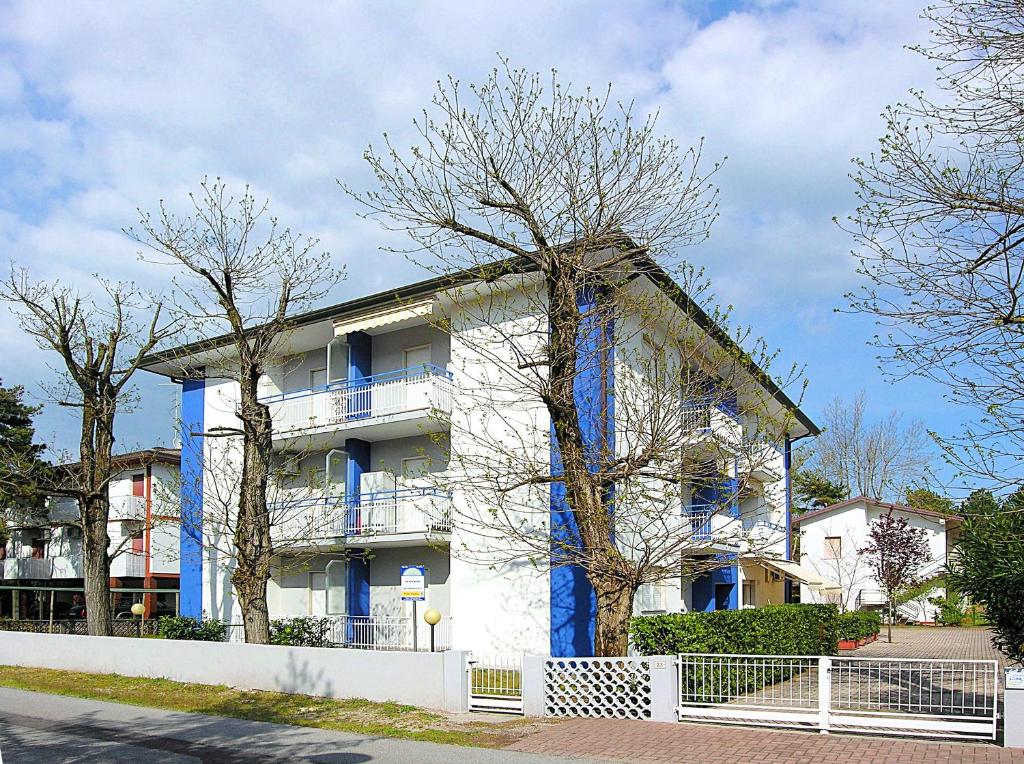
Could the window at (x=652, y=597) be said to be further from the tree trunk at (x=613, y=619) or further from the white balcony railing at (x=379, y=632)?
the tree trunk at (x=613, y=619)

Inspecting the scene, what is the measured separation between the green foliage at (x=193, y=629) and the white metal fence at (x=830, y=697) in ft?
48.3

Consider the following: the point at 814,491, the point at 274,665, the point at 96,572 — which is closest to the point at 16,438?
the point at 96,572

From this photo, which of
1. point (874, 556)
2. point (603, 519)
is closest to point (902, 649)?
point (874, 556)

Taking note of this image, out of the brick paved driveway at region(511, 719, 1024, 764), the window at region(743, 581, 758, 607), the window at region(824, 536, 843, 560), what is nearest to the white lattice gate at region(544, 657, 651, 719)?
the brick paved driveway at region(511, 719, 1024, 764)

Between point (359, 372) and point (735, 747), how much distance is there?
51.3 ft

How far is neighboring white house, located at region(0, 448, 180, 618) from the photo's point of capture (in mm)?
34188

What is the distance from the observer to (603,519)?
15.6 m

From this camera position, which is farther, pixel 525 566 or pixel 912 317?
pixel 525 566

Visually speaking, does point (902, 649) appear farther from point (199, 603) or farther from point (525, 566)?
point (199, 603)

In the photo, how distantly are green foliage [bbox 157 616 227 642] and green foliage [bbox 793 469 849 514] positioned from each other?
139ft

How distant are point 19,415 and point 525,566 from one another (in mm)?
25659

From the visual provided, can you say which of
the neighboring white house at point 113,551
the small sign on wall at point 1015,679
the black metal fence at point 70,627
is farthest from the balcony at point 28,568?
the small sign on wall at point 1015,679

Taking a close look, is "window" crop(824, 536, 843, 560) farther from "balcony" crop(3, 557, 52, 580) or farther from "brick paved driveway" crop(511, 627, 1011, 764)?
"brick paved driveway" crop(511, 627, 1011, 764)

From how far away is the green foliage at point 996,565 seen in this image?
1290cm
